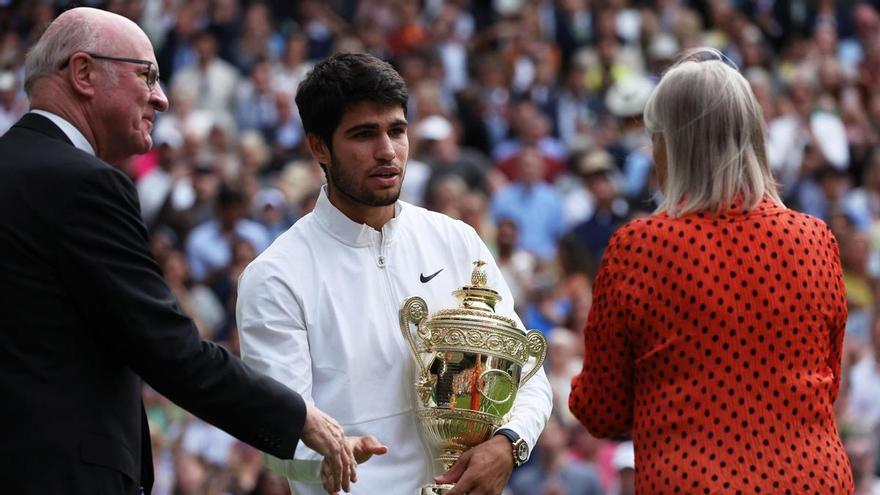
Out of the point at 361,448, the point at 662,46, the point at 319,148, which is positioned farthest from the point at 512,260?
the point at 361,448

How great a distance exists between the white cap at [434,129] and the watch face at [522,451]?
8962mm

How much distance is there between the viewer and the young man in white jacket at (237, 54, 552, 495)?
5.07 metres

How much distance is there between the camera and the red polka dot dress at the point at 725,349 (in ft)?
14.4

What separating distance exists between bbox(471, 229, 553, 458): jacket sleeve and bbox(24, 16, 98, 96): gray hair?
1.47 m

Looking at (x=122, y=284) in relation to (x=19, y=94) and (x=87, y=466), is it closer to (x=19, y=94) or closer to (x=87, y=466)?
(x=87, y=466)

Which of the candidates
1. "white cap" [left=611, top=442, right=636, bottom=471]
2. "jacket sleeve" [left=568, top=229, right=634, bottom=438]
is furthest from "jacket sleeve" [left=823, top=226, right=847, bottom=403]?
"white cap" [left=611, top=442, right=636, bottom=471]

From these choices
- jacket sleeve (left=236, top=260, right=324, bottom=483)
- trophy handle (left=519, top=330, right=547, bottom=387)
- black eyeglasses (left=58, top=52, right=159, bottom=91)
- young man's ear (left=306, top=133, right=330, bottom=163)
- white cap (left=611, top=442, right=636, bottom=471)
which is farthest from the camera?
white cap (left=611, top=442, right=636, bottom=471)

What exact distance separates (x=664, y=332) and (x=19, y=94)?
11673mm

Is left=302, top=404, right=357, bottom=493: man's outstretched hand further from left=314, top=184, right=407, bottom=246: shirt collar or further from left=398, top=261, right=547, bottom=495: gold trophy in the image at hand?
left=314, top=184, right=407, bottom=246: shirt collar

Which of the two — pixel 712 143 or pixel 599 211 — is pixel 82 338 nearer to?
pixel 712 143

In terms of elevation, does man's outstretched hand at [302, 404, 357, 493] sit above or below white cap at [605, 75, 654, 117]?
below

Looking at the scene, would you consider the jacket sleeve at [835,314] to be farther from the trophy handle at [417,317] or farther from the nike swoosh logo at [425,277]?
the nike swoosh logo at [425,277]

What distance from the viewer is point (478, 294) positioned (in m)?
5.15

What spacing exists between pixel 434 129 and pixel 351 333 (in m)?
9.05
